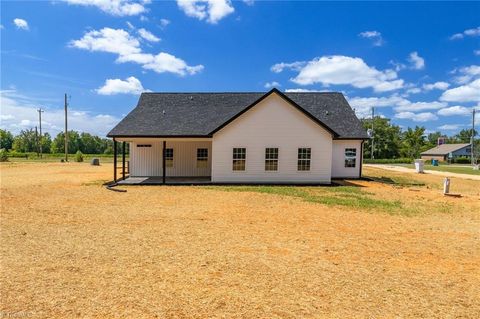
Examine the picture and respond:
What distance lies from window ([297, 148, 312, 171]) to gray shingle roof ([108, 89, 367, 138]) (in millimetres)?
2016

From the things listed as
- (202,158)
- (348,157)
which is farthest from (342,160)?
(202,158)

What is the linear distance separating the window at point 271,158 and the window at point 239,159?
4.65 feet

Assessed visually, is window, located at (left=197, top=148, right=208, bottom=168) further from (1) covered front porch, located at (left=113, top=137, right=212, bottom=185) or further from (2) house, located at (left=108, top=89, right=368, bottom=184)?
(2) house, located at (left=108, top=89, right=368, bottom=184)

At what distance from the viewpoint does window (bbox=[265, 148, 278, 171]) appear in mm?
19531

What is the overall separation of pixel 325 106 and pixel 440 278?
68.6ft

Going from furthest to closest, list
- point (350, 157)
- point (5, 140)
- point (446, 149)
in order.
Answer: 1. point (5, 140)
2. point (446, 149)
3. point (350, 157)

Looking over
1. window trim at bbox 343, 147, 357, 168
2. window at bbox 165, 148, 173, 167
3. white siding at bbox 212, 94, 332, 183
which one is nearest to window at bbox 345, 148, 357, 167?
window trim at bbox 343, 147, 357, 168

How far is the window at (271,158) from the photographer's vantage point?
769 inches

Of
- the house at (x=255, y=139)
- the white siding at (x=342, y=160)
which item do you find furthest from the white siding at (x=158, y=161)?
the white siding at (x=342, y=160)

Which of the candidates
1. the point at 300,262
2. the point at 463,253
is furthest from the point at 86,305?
the point at 463,253

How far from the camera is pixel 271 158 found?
19578 mm

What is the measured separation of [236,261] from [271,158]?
1367 cm

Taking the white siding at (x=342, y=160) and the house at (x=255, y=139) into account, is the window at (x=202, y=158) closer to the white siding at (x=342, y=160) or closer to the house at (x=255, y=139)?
the house at (x=255, y=139)

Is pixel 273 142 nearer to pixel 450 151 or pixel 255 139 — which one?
pixel 255 139
